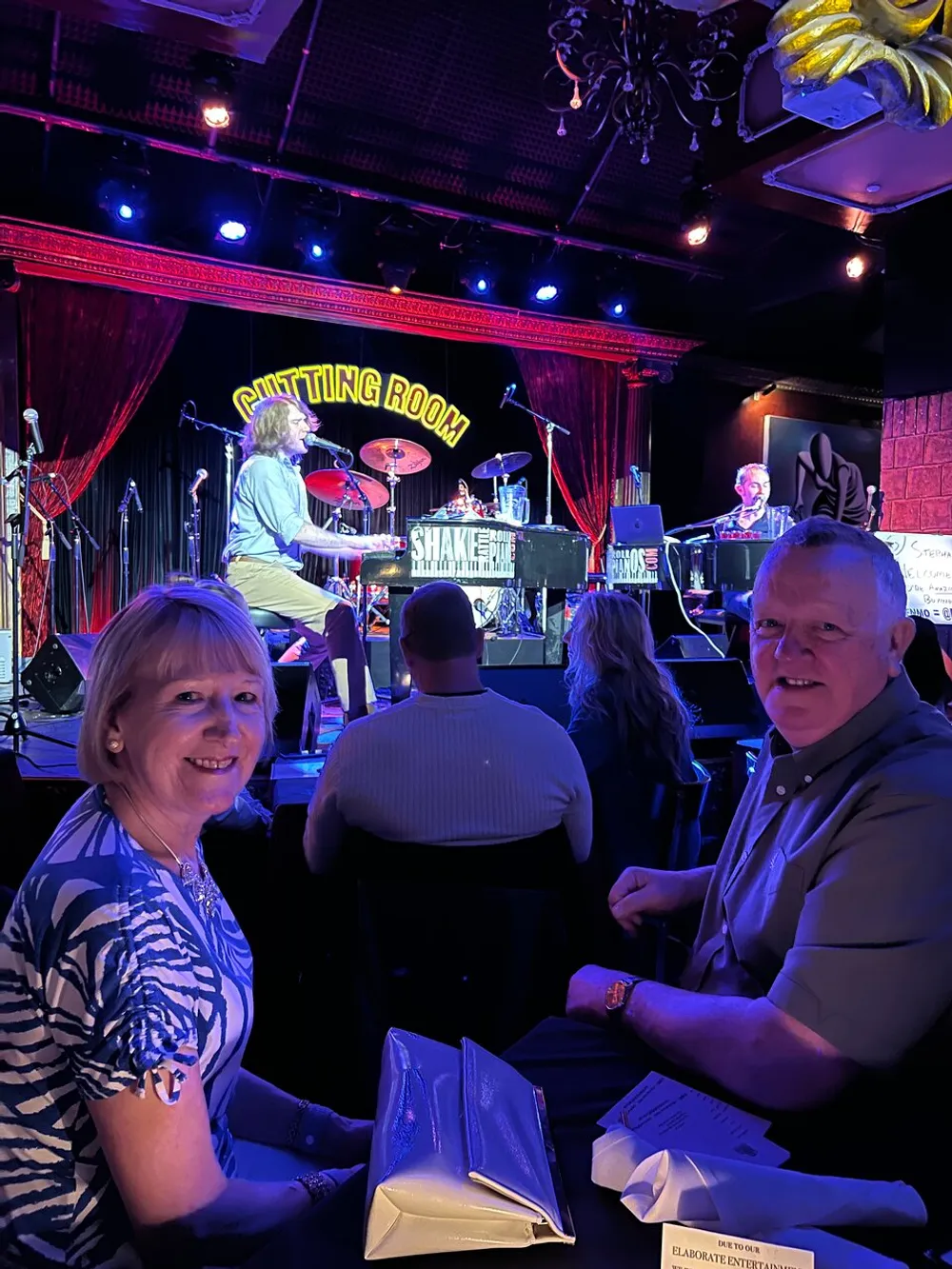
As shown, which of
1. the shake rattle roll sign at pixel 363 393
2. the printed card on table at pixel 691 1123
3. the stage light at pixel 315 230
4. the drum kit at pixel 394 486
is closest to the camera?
the printed card on table at pixel 691 1123

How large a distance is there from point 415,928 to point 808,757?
75cm

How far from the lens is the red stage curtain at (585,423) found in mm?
9352

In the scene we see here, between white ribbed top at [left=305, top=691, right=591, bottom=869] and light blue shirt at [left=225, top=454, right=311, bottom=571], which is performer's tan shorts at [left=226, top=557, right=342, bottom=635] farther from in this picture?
white ribbed top at [left=305, top=691, right=591, bottom=869]

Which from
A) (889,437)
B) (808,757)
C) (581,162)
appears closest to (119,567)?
(581,162)

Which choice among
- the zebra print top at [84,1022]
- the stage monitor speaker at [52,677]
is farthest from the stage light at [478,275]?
the zebra print top at [84,1022]

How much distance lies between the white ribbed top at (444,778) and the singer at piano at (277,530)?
90.9 inches

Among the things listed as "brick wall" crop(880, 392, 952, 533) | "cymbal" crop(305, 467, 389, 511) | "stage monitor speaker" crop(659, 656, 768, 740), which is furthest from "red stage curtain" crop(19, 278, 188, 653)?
"brick wall" crop(880, 392, 952, 533)

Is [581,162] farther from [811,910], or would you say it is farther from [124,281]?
[811,910]

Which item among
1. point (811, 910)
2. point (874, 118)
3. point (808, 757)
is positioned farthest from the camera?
point (874, 118)

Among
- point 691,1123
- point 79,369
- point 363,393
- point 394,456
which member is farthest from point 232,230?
point 691,1123

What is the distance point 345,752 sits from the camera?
6.20ft

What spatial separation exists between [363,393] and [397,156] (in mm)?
2293

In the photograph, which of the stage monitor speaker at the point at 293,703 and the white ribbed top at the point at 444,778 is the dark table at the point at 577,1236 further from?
the stage monitor speaker at the point at 293,703

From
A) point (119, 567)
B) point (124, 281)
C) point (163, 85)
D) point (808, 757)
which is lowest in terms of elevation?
point (808, 757)
